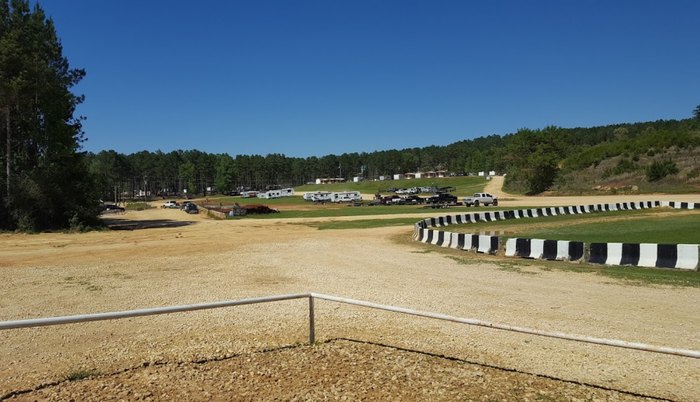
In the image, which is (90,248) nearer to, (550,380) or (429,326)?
(429,326)

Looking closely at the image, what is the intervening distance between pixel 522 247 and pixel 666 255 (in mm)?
4288

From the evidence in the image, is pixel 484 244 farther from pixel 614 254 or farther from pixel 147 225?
pixel 147 225

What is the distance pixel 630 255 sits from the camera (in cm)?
1460

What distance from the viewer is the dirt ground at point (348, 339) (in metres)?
5.53

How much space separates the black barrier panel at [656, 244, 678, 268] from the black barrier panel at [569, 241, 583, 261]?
2118 millimetres

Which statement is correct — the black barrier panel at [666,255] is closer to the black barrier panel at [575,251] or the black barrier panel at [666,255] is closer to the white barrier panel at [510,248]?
the black barrier panel at [575,251]

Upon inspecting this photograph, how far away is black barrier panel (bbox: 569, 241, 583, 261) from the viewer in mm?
15617

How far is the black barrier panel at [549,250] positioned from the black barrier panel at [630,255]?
6.58 ft

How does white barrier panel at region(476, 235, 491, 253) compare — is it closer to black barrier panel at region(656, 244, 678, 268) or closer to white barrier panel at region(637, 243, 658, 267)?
white barrier panel at region(637, 243, 658, 267)

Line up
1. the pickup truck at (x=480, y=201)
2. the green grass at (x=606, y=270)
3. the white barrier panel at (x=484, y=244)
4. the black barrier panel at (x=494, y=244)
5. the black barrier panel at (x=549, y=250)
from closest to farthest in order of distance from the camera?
the green grass at (x=606, y=270) < the black barrier panel at (x=549, y=250) < the black barrier panel at (x=494, y=244) < the white barrier panel at (x=484, y=244) < the pickup truck at (x=480, y=201)

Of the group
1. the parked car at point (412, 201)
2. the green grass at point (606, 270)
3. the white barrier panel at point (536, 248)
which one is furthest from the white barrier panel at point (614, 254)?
the parked car at point (412, 201)

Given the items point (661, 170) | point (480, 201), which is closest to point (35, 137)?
point (480, 201)

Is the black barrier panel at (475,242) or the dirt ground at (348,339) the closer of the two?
the dirt ground at (348,339)

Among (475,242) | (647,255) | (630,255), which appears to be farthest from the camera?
(475,242)
